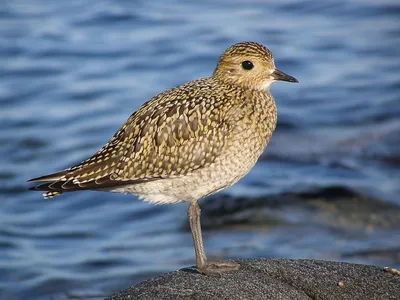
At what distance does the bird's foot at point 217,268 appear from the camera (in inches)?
299

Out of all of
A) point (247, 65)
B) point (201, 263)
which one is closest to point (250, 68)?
point (247, 65)

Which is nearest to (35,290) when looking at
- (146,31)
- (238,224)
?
(238,224)

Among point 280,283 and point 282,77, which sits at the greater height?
point 282,77

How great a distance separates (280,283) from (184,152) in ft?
4.56

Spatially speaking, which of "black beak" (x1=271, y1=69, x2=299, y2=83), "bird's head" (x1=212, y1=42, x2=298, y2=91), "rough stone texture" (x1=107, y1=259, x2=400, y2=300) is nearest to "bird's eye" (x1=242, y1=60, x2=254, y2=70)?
"bird's head" (x1=212, y1=42, x2=298, y2=91)

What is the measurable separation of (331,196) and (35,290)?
4604 millimetres

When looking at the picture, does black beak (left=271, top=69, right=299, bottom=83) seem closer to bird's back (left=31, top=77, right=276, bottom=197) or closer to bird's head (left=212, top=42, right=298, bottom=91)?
bird's head (left=212, top=42, right=298, bottom=91)

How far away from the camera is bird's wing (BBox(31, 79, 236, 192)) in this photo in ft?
25.3

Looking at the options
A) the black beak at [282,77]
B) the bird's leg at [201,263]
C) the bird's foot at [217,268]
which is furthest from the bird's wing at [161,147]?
the bird's foot at [217,268]

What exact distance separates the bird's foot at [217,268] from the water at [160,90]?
391cm

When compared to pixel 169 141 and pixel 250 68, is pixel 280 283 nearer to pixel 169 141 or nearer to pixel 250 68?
pixel 169 141

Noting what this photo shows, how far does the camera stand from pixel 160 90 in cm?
1745

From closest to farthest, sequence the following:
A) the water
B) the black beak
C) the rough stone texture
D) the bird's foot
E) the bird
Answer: the rough stone texture
the bird's foot
the bird
the black beak
the water

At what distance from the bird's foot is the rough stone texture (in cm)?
6
